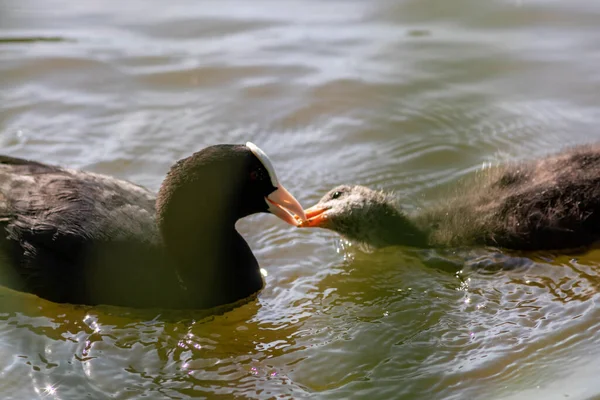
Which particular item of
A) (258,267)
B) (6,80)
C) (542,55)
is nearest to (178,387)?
(258,267)

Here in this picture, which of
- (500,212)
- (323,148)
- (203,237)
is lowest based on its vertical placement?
(500,212)

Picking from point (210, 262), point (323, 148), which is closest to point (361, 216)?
point (210, 262)

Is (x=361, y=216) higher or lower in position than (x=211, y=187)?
lower

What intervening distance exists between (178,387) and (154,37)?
5.89m

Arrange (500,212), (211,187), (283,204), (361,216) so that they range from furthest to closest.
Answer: (361,216) < (500,212) < (283,204) < (211,187)

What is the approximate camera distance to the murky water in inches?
181

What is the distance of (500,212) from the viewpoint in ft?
18.9

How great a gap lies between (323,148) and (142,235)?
7.88 feet

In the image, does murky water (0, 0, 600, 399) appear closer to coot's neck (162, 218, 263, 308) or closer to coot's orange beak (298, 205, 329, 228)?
coot's neck (162, 218, 263, 308)

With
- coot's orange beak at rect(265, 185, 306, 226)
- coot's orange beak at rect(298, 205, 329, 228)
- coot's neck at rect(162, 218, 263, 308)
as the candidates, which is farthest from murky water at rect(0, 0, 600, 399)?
coot's orange beak at rect(265, 185, 306, 226)

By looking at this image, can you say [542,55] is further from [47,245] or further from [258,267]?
[47,245]

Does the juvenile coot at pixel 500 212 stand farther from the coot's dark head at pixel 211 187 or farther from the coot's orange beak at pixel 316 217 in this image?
the coot's dark head at pixel 211 187

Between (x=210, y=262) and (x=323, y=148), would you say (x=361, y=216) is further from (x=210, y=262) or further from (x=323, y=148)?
(x=323, y=148)

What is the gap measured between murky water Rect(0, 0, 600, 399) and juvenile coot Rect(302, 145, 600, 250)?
0.45ft
